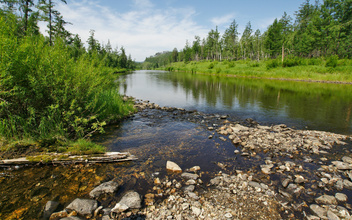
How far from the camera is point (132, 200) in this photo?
556 centimetres

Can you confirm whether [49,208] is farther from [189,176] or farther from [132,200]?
[189,176]

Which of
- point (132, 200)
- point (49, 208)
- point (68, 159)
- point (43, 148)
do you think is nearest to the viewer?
point (49, 208)

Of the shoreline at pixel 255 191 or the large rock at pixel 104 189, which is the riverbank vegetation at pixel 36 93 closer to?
the large rock at pixel 104 189

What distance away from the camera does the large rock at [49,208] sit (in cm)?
501

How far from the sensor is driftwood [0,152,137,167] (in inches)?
279

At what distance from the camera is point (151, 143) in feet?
33.7

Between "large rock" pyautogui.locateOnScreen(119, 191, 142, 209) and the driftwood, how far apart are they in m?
2.49

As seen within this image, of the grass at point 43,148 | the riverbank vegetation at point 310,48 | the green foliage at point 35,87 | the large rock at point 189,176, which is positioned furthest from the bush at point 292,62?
the grass at point 43,148

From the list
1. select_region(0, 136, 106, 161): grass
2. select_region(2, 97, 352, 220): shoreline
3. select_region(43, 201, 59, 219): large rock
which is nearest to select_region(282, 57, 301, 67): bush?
select_region(2, 97, 352, 220): shoreline

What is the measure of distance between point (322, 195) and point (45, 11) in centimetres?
3146

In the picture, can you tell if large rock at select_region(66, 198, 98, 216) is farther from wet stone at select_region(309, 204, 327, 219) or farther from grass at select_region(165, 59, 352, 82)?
grass at select_region(165, 59, 352, 82)

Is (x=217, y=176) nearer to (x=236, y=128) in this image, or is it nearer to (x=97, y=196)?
(x=97, y=196)

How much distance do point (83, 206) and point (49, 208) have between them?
38.7 inches

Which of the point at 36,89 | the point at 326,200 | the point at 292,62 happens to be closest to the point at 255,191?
the point at 326,200
